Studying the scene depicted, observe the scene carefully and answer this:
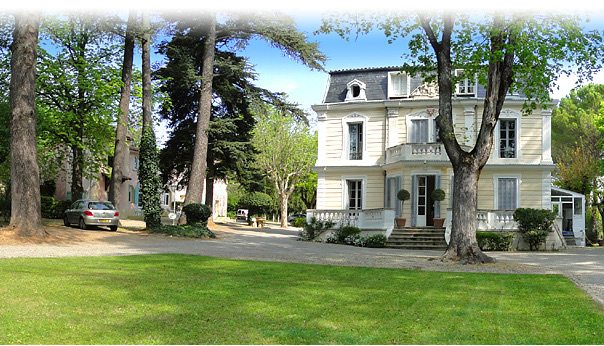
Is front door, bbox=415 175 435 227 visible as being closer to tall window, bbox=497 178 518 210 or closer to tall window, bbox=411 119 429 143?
tall window, bbox=411 119 429 143

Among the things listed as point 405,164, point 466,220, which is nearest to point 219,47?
point 405,164

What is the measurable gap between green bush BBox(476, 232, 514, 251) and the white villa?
2399 mm

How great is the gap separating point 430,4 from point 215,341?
1275 cm

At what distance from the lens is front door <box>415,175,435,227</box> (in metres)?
25.9

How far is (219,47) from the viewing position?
104ft

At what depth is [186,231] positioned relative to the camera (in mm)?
22188

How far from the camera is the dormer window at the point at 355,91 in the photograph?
1107 inches

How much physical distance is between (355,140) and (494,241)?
9.15m

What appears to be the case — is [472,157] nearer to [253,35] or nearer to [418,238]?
[418,238]

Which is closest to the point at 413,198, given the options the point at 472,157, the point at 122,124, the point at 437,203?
the point at 437,203

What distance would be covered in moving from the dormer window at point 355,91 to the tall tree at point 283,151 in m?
13.7

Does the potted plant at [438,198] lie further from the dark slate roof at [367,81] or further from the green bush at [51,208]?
the green bush at [51,208]

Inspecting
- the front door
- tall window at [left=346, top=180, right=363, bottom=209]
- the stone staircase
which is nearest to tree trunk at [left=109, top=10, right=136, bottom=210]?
tall window at [left=346, top=180, right=363, bottom=209]

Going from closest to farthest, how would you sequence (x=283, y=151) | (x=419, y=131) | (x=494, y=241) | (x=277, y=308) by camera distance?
(x=277, y=308), (x=494, y=241), (x=419, y=131), (x=283, y=151)
